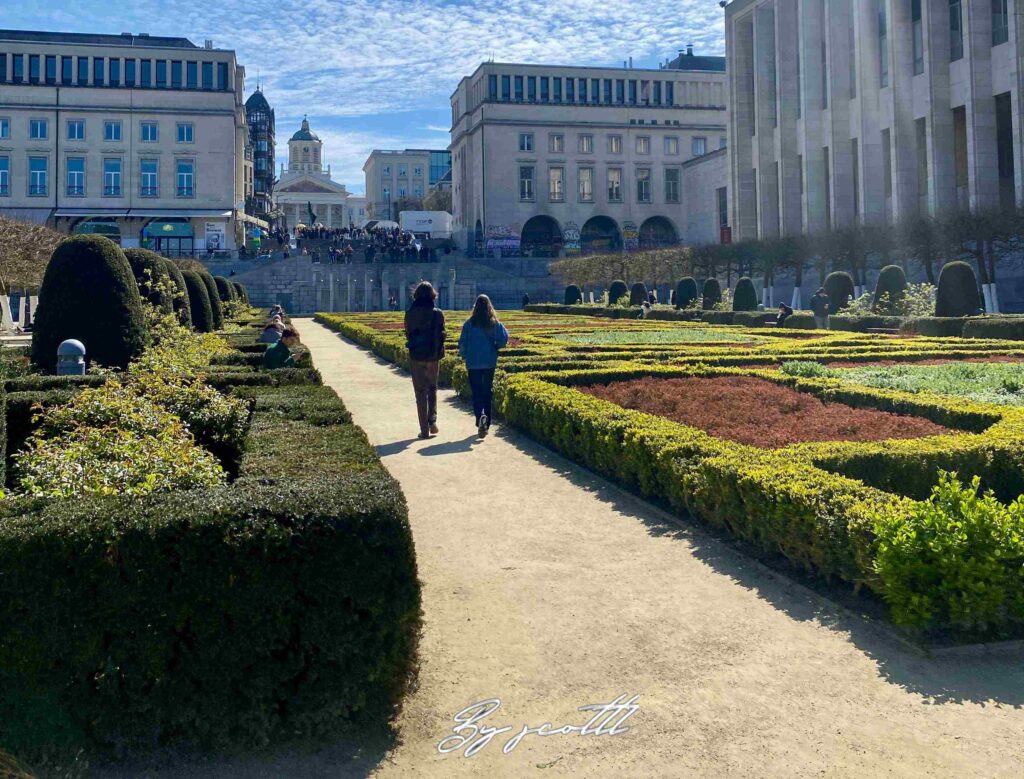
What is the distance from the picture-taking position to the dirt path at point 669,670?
3248 millimetres

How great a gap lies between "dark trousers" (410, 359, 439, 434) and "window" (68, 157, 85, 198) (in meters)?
63.4

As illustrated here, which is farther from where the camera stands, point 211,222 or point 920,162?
point 211,222

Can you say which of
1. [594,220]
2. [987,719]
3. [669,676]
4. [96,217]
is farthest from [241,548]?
[594,220]

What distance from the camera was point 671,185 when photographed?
81812 millimetres

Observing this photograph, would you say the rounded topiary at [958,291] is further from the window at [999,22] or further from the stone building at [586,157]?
the stone building at [586,157]

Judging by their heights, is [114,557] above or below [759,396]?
below

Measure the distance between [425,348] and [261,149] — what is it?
8758cm

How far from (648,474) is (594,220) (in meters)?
75.5

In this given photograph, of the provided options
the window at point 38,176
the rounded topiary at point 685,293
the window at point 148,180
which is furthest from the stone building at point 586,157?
the rounded topiary at point 685,293

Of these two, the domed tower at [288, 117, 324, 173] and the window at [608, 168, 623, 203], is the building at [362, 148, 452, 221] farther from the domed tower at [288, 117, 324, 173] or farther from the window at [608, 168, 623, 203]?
the window at [608, 168, 623, 203]

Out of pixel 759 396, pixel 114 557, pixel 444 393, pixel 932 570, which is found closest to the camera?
pixel 114 557

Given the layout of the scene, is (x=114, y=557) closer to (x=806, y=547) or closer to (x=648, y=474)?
(x=806, y=547)

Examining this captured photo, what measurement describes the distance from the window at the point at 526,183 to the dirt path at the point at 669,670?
7369cm

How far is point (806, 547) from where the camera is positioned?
5.12 meters
